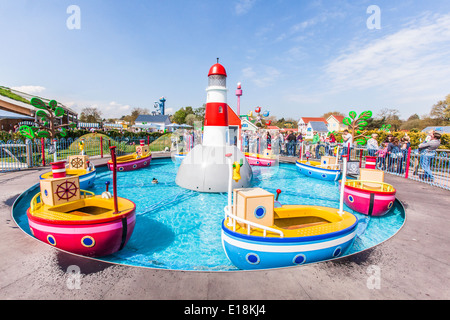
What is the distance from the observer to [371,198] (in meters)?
7.45

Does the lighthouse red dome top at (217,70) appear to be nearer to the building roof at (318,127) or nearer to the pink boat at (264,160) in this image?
the pink boat at (264,160)

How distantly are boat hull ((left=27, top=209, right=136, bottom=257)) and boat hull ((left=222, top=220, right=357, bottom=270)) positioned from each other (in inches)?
94.7

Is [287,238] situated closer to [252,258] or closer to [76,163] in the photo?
[252,258]

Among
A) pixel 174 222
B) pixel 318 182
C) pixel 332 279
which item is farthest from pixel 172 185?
pixel 332 279

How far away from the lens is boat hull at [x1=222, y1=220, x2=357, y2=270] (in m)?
4.24

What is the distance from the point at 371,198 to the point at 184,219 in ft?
20.6

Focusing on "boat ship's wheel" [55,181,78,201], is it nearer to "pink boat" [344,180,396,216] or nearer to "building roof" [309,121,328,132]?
"pink boat" [344,180,396,216]

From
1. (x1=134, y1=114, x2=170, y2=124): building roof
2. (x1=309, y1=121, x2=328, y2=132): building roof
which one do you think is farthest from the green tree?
(x1=309, y1=121, x2=328, y2=132): building roof

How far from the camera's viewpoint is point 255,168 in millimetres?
15812

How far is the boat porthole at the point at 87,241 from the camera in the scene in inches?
183

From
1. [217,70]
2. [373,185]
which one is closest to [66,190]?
[217,70]

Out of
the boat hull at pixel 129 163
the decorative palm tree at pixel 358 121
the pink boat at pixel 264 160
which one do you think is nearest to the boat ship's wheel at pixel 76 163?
the boat hull at pixel 129 163

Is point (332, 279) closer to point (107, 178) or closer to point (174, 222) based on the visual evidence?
point (174, 222)

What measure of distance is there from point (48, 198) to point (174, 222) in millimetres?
3403
